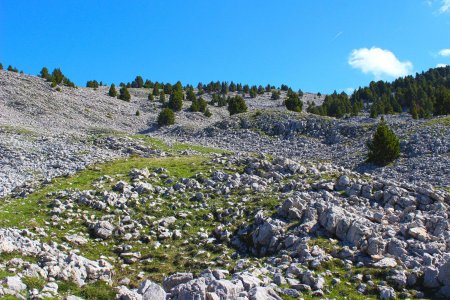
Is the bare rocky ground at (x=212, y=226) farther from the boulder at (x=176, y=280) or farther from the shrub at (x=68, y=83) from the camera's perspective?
the shrub at (x=68, y=83)

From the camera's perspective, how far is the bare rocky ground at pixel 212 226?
13.2 meters

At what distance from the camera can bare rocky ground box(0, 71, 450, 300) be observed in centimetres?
1318

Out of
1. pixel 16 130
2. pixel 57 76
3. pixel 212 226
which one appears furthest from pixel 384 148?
pixel 57 76

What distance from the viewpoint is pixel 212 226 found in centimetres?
2061

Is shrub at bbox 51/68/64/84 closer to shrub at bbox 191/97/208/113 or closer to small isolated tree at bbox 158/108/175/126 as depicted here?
shrub at bbox 191/97/208/113

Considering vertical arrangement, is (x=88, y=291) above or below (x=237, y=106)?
below

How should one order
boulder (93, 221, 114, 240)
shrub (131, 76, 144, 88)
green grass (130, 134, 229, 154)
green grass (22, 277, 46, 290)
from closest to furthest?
1. green grass (22, 277, 46, 290)
2. boulder (93, 221, 114, 240)
3. green grass (130, 134, 229, 154)
4. shrub (131, 76, 144, 88)

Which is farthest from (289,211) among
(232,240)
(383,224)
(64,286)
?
(64,286)

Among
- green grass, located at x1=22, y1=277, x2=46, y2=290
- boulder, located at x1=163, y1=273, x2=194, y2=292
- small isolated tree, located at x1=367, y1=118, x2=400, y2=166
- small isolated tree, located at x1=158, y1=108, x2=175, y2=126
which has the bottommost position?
boulder, located at x1=163, y1=273, x2=194, y2=292

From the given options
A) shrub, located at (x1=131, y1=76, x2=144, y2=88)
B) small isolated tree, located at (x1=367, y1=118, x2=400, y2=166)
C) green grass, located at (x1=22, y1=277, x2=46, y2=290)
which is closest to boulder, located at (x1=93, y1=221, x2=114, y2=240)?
green grass, located at (x1=22, y1=277, x2=46, y2=290)

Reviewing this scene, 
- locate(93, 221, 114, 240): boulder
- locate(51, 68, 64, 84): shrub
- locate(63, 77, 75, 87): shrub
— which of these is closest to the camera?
locate(93, 221, 114, 240): boulder

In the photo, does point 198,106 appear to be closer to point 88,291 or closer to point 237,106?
point 237,106

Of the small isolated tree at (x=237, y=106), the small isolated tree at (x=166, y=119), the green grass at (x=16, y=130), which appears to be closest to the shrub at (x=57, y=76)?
the small isolated tree at (x=166, y=119)

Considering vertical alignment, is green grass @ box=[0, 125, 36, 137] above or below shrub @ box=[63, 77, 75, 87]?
below
